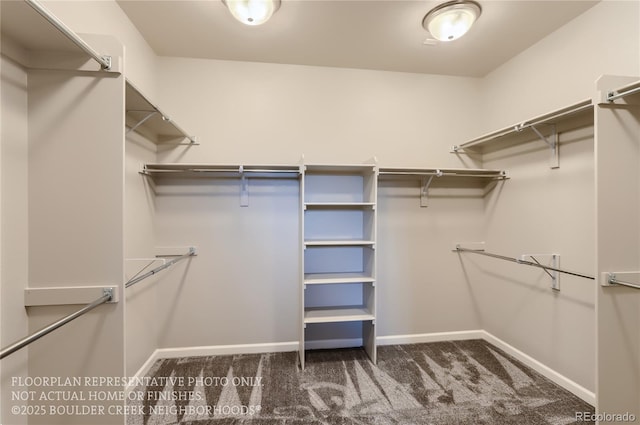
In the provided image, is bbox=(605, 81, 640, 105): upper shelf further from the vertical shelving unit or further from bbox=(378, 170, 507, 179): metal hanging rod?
the vertical shelving unit

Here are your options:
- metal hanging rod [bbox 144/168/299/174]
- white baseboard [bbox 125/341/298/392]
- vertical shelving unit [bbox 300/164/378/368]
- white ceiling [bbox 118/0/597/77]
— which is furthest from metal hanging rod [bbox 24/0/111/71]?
white baseboard [bbox 125/341/298/392]

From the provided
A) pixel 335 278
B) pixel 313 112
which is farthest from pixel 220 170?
pixel 335 278

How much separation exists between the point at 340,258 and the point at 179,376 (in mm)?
1598

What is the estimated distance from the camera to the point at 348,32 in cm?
203

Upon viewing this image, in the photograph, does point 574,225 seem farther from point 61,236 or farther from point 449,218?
point 61,236

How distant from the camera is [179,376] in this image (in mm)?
2051

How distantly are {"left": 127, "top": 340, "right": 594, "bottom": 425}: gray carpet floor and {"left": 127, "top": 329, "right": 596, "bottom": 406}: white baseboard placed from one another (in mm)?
52

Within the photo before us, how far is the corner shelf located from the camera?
1644 millimetres

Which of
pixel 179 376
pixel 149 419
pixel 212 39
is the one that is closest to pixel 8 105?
pixel 212 39

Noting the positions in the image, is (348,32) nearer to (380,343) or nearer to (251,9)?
(251,9)

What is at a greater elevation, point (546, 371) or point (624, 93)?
point (624, 93)

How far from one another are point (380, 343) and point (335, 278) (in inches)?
34.4

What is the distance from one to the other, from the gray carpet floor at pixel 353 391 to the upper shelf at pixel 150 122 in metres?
1.85

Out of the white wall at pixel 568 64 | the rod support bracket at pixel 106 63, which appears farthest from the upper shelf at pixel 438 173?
the rod support bracket at pixel 106 63
